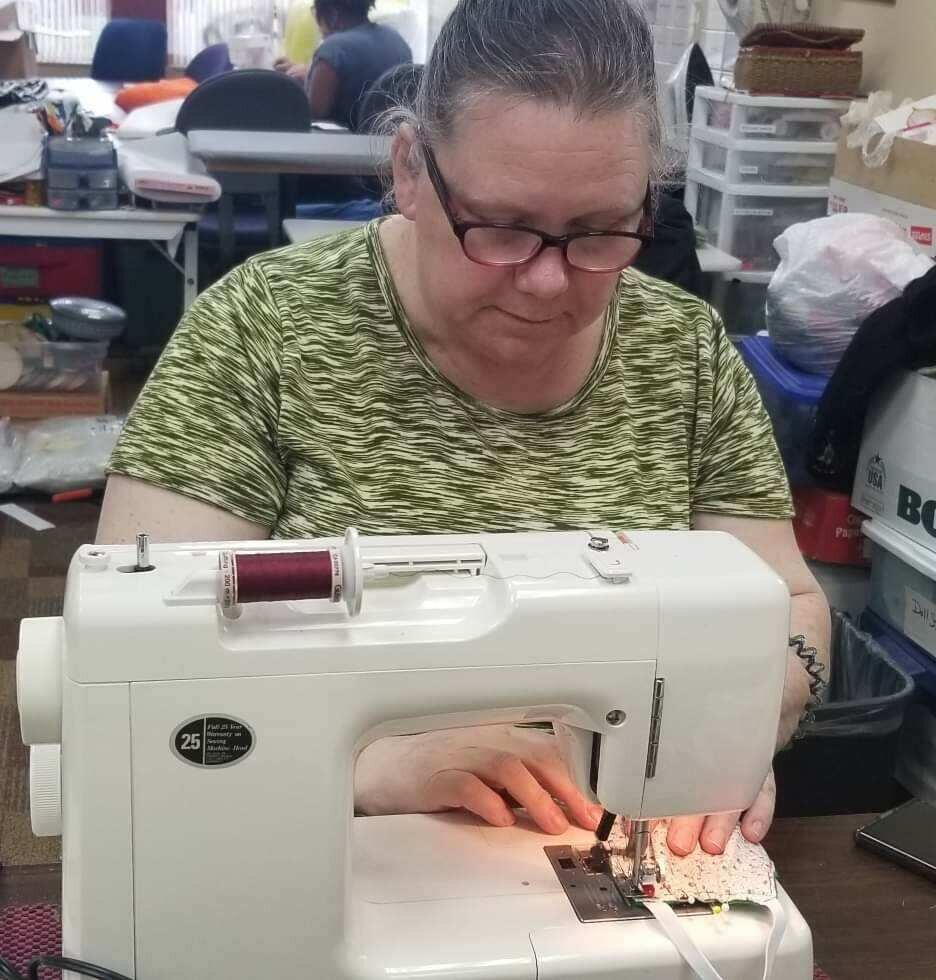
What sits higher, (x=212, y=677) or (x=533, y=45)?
(x=533, y=45)

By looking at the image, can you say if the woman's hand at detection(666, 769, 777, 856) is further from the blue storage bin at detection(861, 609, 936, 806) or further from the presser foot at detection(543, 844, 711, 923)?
the blue storage bin at detection(861, 609, 936, 806)

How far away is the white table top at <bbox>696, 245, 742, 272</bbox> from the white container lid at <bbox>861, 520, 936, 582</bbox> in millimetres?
1038

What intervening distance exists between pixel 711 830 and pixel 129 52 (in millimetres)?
7402

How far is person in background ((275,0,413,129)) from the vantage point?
493 cm

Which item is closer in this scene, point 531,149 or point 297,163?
point 531,149

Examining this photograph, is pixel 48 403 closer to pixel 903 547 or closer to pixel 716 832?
pixel 903 547

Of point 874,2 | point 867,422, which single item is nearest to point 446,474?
point 867,422

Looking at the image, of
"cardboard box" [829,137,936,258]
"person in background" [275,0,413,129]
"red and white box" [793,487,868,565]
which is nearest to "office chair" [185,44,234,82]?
"person in background" [275,0,413,129]

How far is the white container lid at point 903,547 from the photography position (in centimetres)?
216

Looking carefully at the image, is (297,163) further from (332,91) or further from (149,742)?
(149,742)

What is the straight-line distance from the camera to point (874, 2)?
350 cm

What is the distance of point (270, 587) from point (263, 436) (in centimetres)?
43

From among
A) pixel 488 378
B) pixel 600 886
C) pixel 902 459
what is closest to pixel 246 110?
pixel 902 459

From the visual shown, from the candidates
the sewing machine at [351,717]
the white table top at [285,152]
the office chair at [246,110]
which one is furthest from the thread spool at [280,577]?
the office chair at [246,110]
